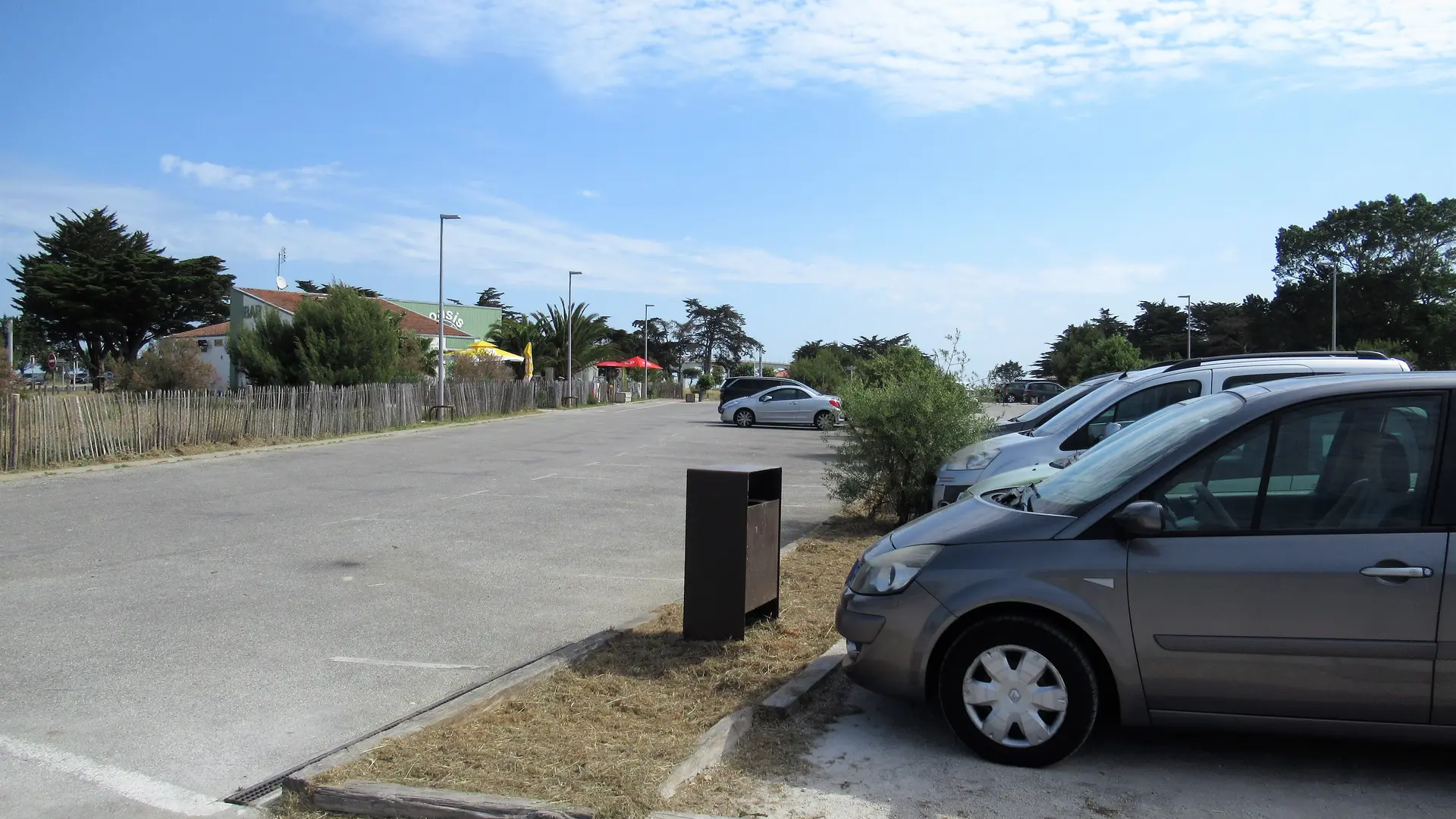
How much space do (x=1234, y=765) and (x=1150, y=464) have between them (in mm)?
1298

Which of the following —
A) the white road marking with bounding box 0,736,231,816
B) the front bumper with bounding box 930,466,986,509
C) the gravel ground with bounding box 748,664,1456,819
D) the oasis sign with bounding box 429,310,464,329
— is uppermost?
the oasis sign with bounding box 429,310,464,329

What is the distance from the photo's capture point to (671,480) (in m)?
16.8

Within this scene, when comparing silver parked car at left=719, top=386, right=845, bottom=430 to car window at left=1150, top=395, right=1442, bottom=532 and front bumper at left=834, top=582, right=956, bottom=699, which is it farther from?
car window at left=1150, top=395, right=1442, bottom=532

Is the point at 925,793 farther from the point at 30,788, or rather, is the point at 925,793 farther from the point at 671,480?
the point at 671,480

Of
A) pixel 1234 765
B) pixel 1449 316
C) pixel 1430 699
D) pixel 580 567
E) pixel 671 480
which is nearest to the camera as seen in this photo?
pixel 1430 699

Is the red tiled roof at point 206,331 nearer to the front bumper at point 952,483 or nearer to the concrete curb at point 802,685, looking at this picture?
the front bumper at point 952,483

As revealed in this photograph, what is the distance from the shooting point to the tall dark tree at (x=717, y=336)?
12862 centimetres

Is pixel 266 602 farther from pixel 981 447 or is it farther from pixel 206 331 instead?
pixel 206 331

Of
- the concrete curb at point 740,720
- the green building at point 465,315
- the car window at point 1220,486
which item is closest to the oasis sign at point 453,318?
the green building at point 465,315

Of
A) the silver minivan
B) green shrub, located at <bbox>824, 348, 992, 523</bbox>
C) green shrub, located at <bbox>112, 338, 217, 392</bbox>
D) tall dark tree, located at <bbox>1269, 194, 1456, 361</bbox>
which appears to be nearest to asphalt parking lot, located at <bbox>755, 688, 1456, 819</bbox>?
the silver minivan

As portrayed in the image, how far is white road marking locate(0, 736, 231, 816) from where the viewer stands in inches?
162

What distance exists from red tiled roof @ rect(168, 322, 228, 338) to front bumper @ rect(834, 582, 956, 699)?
54569mm

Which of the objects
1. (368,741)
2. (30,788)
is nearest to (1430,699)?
(368,741)

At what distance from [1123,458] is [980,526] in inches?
31.5
